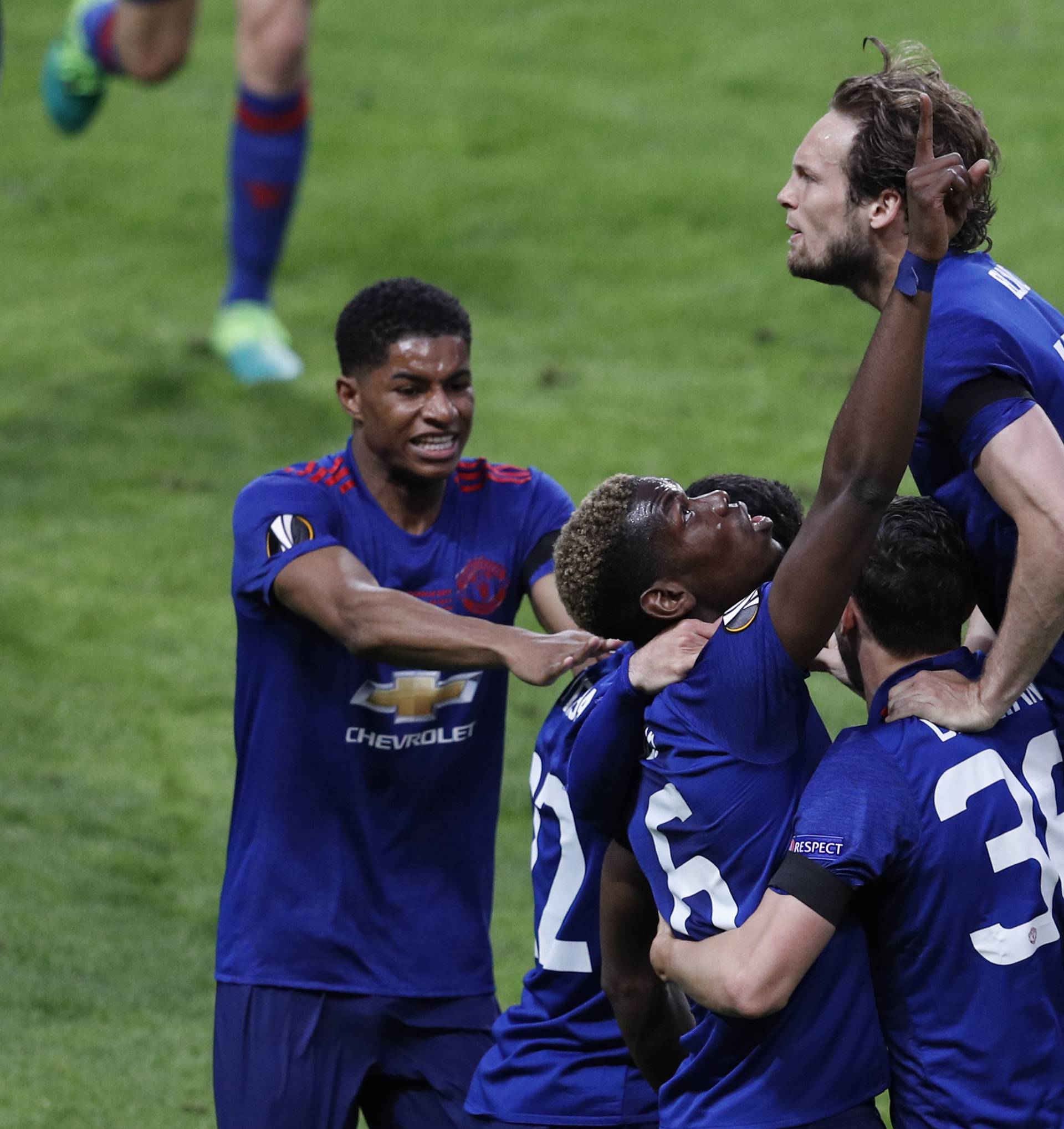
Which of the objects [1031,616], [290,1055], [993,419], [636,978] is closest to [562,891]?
[636,978]

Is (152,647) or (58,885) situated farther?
(152,647)

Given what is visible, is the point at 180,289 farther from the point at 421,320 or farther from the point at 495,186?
the point at 421,320

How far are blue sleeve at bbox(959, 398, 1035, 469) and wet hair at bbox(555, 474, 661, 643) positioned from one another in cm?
50

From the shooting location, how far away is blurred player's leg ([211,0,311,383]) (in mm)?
8719

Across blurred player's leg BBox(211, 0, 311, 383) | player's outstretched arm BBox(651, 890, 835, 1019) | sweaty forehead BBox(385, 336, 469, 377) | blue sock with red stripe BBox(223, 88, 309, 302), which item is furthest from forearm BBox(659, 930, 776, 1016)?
blue sock with red stripe BBox(223, 88, 309, 302)

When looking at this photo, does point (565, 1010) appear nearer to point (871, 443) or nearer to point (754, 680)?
point (754, 680)

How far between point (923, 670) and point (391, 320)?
1.65 meters

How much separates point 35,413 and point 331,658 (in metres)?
6.25

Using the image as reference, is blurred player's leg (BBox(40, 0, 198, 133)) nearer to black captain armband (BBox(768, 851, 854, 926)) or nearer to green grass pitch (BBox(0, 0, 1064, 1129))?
green grass pitch (BBox(0, 0, 1064, 1129))

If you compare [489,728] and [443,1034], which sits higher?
[489,728]

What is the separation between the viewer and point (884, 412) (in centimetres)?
243

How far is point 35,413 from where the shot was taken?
31.0 ft

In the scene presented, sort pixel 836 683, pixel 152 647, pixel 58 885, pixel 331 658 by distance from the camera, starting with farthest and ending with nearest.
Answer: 1. pixel 152 647
2. pixel 836 683
3. pixel 58 885
4. pixel 331 658

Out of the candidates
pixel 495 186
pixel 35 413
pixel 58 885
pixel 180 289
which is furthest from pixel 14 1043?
pixel 495 186
